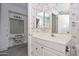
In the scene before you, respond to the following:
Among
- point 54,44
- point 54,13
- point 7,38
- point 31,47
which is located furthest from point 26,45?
point 54,13

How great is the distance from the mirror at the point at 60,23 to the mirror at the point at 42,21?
91mm

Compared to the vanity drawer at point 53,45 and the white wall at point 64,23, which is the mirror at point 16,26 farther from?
the white wall at point 64,23

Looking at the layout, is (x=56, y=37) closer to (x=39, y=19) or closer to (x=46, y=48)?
(x=46, y=48)

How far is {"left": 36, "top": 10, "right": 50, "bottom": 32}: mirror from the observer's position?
162cm

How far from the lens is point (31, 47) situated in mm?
1671

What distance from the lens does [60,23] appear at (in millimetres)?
1571

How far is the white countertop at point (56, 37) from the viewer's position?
1541mm

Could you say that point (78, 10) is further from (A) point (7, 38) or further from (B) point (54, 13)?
(A) point (7, 38)

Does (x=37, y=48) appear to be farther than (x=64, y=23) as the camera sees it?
Yes

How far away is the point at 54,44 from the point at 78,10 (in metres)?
0.60

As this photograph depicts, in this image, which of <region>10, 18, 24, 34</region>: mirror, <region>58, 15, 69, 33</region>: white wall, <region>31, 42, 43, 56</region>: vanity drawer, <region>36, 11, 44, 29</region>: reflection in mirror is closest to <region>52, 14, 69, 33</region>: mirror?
<region>58, 15, 69, 33</region>: white wall

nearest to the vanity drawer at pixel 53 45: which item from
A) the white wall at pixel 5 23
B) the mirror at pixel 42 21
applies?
the mirror at pixel 42 21

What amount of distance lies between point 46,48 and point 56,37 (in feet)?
0.74

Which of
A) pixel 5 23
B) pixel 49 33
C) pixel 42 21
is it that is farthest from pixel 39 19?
pixel 5 23
